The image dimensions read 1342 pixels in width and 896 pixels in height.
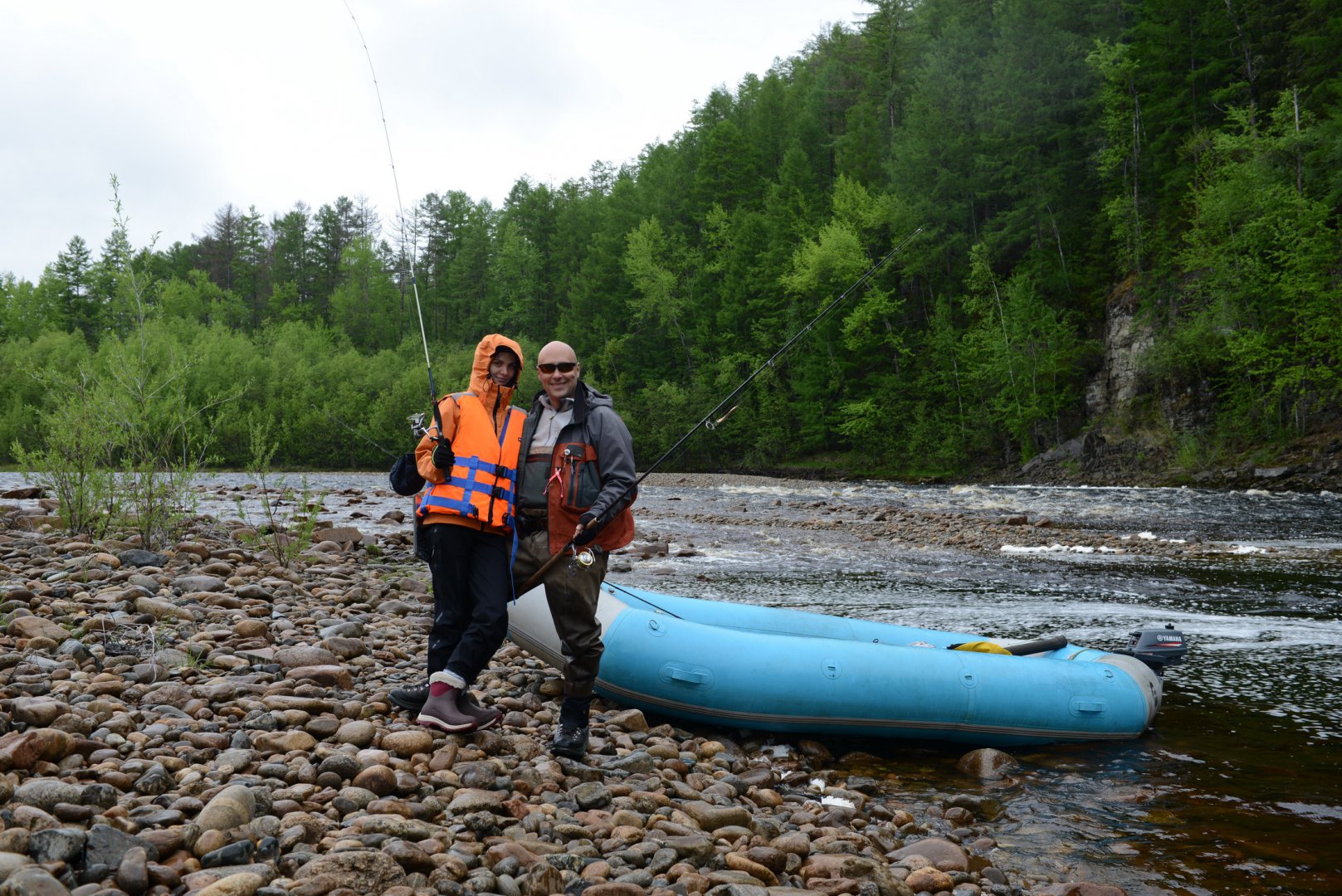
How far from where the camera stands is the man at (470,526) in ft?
12.4

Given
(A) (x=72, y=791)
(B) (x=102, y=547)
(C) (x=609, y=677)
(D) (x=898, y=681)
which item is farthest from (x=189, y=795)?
(B) (x=102, y=547)

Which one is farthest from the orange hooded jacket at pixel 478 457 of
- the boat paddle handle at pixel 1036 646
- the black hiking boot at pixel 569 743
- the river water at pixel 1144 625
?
the boat paddle handle at pixel 1036 646

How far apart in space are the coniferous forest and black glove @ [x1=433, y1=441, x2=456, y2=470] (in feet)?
6.44

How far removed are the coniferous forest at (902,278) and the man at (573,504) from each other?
1929 mm

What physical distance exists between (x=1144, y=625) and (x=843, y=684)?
16.0 feet

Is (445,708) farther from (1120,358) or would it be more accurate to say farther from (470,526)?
(1120,358)

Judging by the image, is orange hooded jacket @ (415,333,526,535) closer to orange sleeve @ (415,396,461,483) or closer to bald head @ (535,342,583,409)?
orange sleeve @ (415,396,461,483)

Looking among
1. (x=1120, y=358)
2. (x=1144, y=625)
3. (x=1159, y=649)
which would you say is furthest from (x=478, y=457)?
(x=1120, y=358)

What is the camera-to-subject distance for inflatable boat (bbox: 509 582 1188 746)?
15.5 feet

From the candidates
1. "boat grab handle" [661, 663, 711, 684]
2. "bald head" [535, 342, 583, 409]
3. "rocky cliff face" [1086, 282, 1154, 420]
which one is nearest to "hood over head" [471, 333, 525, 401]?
"bald head" [535, 342, 583, 409]

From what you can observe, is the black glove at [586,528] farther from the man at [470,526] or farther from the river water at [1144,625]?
the river water at [1144,625]

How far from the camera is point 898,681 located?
4836mm

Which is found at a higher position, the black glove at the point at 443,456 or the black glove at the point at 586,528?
the black glove at the point at 443,456

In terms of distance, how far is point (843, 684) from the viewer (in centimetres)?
479
